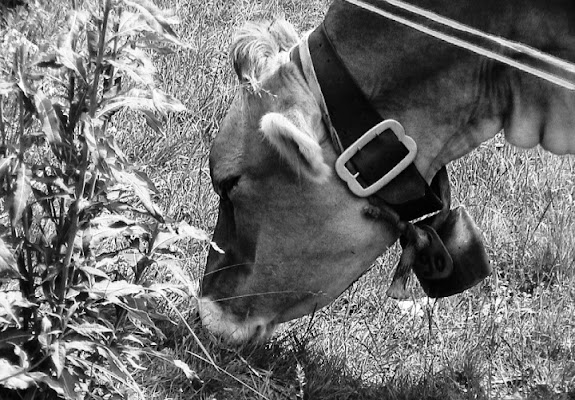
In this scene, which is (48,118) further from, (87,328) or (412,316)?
(412,316)

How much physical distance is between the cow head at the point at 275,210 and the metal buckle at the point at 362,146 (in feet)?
0.15

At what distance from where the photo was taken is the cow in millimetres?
3510

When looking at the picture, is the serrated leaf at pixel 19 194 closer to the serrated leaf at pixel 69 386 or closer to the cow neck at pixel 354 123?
the serrated leaf at pixel 69 386

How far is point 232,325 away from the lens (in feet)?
13.0

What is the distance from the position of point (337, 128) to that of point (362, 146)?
101mm

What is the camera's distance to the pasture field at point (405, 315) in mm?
3928

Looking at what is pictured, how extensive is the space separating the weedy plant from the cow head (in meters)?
0.47

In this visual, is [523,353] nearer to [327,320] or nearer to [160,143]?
[327,320]

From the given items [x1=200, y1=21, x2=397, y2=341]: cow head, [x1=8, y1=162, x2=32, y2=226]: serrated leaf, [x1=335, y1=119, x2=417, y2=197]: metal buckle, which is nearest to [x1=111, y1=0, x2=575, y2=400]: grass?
[x1=200, y1=21, x2=397, y2=341]: cow head

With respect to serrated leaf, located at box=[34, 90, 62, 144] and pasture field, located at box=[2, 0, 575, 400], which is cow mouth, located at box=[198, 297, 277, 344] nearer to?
pasture field, located at box=[2, 0, 575, 400]

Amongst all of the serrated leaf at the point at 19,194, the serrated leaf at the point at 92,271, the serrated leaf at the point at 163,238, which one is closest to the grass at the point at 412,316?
the serrated leaf at the point at 163,238

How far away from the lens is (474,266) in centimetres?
404

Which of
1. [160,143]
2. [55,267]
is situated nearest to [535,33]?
[55,267]

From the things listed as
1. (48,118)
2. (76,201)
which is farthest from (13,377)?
(48,118)
